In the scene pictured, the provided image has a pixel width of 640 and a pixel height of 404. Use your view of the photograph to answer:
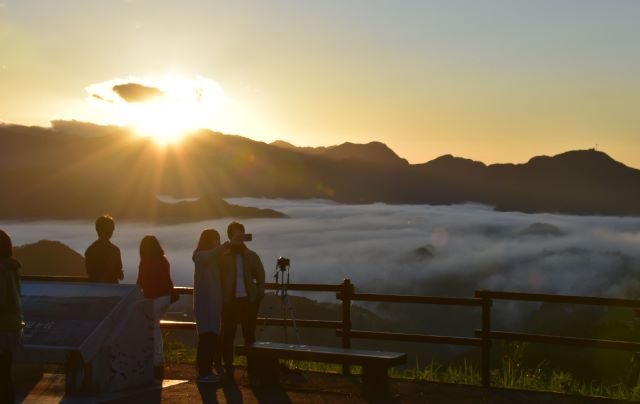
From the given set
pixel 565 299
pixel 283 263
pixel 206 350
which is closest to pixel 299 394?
pixel 206 350

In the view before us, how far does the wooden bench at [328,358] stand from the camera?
10.4m

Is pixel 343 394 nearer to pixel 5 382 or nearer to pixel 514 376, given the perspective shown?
pixel 514 376

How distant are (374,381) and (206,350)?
233 cm

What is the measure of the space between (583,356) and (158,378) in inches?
3457

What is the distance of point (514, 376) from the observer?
40.8ft

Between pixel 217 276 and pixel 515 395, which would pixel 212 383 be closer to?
pixel 217 276

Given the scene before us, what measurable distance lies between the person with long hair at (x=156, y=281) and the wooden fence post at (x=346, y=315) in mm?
2581

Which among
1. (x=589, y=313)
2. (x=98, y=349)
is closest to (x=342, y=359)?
(x=98, y=349)

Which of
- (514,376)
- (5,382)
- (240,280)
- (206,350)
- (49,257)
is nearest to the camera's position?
(5,382)

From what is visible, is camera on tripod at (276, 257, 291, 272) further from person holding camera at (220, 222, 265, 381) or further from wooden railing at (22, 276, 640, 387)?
person holding camera at (220, 222, 265, 381)

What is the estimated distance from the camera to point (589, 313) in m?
157

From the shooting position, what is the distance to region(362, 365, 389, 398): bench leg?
10680 millimetres

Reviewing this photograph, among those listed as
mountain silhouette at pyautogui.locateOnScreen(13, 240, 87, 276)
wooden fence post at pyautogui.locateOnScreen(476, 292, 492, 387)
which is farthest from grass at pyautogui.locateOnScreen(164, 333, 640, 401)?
mountain silhouette at pyautogui.locateOnScreen(13, 240, 87, 276)

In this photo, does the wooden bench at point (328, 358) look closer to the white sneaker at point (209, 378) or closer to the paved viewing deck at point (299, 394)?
the paved viewing deck at point (299, 394)
